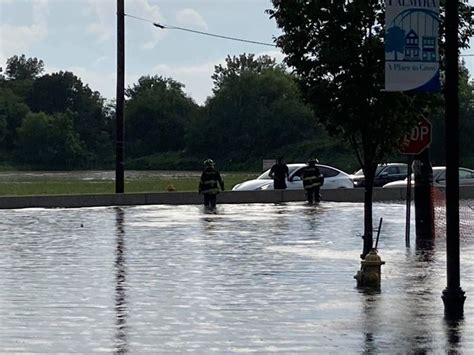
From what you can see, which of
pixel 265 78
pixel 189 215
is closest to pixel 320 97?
pixel 189 215

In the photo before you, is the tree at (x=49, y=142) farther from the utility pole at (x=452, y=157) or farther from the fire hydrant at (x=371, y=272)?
the utility pole at (x=452, y=157)

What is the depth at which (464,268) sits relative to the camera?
1700 cm

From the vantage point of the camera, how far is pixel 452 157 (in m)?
11.9

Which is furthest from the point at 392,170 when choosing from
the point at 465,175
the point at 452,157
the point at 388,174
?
the point at 452,157

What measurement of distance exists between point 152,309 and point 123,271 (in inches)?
154

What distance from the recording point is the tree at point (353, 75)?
52.2 feet

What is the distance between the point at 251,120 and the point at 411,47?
8800 cm

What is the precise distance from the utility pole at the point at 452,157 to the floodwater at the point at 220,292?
1.06ft

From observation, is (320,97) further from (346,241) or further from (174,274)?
(346,241)

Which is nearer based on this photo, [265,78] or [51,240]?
[51,240]

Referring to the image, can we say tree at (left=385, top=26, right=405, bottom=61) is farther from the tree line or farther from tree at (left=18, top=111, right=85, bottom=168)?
tree at (left=18, top=111, right=85, bottom=168)

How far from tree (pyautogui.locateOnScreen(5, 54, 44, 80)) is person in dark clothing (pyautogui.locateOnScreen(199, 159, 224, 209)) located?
140 metres

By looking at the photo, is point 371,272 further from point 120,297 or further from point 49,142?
point 49,142

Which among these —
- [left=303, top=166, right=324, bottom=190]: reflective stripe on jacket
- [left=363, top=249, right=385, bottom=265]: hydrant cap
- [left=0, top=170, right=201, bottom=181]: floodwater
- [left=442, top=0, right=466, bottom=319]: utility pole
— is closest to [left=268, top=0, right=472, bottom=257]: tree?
[left=363, top=249, right=385, bottom=265]: hydrant cap
